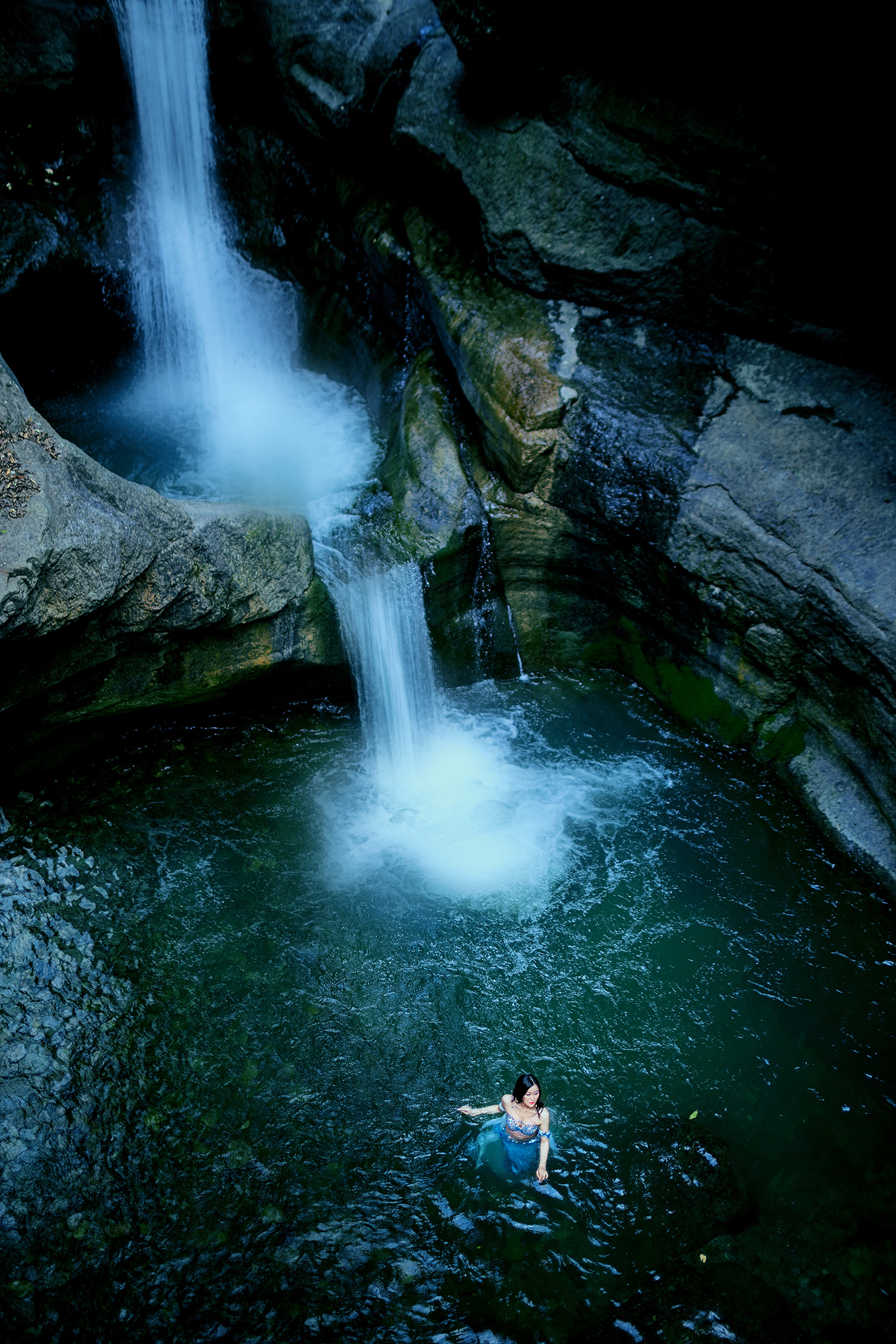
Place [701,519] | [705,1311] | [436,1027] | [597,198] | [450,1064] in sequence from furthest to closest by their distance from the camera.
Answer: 1. [597,198]
2. [701,519]
3. [436,1027]
4. [450,1064]
5. [705,1311]

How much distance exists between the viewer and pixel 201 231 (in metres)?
9.49

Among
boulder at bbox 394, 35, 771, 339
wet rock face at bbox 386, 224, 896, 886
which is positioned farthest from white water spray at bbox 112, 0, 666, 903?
boulder at bbox 394, 35, 771, 339

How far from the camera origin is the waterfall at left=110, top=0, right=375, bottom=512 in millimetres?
8227

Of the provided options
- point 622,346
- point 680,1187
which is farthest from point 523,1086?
point 622,346

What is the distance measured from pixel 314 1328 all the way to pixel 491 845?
10.00 ft

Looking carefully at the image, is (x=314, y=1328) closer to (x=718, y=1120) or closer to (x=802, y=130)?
(x=718, y=1120)

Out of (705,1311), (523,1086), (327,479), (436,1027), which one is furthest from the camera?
(327,479)

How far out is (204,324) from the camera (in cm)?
960

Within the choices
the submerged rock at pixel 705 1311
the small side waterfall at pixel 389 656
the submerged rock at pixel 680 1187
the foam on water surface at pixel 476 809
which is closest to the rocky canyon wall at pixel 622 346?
the small side waterfall at pixel 389 656

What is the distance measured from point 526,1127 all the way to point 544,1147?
0.13m

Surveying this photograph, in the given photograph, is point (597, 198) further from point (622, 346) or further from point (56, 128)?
point (56, 128)

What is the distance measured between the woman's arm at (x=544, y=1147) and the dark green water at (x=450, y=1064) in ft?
0.57

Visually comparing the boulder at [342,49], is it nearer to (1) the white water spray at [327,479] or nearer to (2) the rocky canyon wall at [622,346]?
(2) the rocky canyon wall at [622,346]

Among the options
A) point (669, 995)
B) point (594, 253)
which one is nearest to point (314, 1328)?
point (669, 995)
